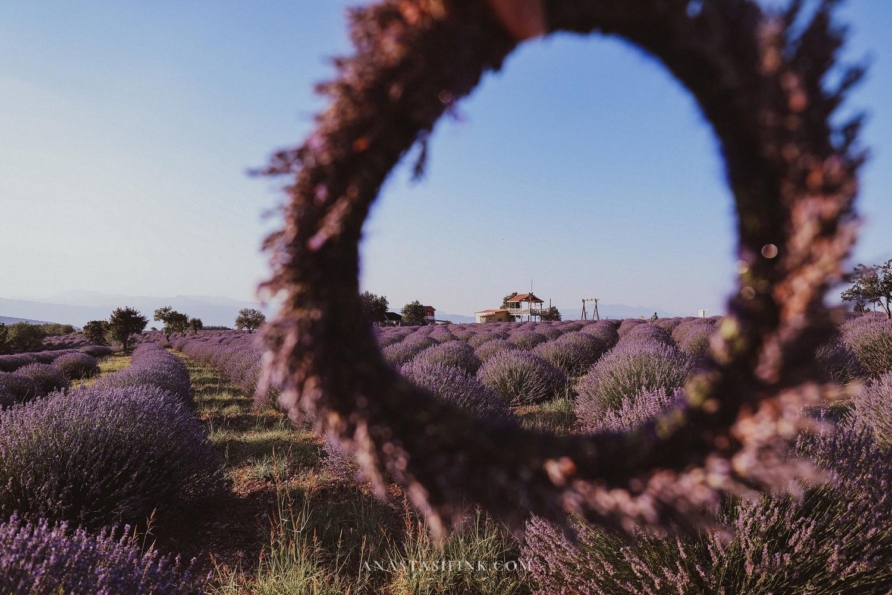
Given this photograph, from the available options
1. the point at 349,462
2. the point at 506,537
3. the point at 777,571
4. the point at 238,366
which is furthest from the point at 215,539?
the point at 238,366

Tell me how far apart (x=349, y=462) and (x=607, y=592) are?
2.97 m

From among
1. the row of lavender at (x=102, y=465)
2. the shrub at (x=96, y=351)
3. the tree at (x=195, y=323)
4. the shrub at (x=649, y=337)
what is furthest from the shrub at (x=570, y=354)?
the tree at (x=195, y=323)

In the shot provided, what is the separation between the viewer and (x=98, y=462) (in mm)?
3713

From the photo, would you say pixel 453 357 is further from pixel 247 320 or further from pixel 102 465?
pixel 247 320

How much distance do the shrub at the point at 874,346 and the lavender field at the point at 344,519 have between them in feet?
16.6

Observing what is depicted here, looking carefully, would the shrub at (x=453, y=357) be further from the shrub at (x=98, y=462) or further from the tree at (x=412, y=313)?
the tree at (x=412, y=313)

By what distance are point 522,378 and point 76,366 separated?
1634 cm

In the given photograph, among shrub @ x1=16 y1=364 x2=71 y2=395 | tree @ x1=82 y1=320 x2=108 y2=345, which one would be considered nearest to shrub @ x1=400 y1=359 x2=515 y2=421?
shrub @ x1=16 y1=364 x2=71 y2=395

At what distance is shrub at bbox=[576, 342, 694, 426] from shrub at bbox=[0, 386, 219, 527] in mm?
4384

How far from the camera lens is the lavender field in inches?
87.7

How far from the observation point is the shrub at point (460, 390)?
5008 millimetres

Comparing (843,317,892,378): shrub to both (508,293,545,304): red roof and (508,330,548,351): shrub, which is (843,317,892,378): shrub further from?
(508,293,545,304): red roof

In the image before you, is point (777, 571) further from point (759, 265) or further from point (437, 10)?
point (437, 10)

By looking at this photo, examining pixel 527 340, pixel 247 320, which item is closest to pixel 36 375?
pixel 527 340
